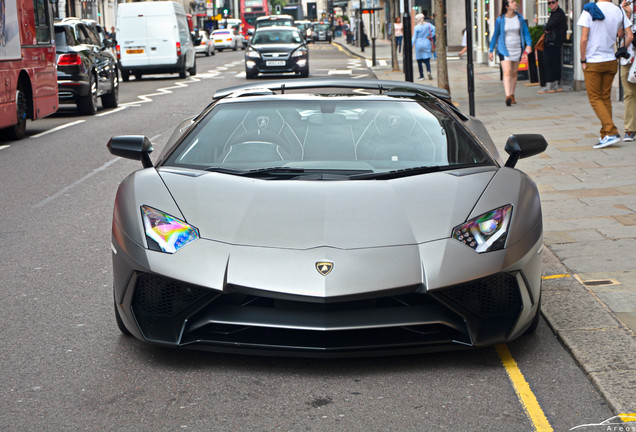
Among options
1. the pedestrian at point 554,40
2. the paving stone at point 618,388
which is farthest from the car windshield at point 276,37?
the paving stone at point 618,388

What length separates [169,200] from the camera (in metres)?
4.48

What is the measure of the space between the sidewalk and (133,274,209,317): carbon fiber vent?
1682 mm

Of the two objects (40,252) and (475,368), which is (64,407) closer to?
(475,368)

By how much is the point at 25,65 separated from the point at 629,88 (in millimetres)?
9089

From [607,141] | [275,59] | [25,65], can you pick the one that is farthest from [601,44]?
[275,59]

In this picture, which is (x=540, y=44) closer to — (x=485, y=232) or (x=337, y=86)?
(x=337, y=86)

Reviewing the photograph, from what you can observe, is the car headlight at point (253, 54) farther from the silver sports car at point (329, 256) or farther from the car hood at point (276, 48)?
the silver sports car at point (329, 256)

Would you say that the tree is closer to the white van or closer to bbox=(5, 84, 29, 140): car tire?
bbox=(5, 84, 29, 140): car tire

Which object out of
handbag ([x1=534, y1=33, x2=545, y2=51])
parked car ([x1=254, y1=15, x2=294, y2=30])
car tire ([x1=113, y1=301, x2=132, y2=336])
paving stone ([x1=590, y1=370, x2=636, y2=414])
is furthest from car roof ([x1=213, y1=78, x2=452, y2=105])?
parked car ([x1=254, y1=15, x2=294, y2=30])

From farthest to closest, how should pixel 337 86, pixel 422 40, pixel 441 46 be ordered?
pixel 422 40
pixel 441 46
pixel 337 86

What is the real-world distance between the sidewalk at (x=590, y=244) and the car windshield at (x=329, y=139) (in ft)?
3.11

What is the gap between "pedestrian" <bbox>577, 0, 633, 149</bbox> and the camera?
441 inches

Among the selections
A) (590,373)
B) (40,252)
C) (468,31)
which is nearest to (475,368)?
(590,373)

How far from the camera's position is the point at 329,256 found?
160 inches
